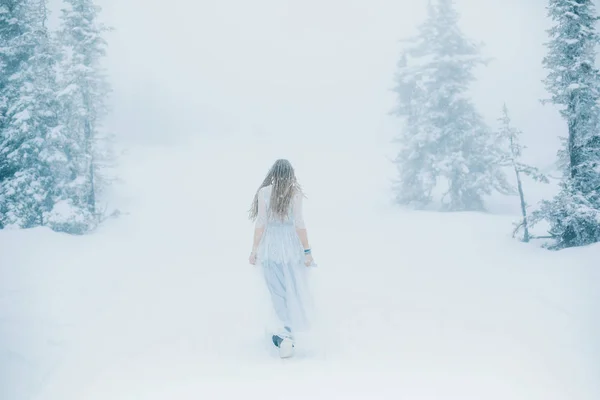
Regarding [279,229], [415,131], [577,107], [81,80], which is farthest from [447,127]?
[81,80]

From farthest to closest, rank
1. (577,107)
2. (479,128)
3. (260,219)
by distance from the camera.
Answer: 1. (479,128)
2. (577,107)
3. (260,219)

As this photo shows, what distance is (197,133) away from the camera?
4675cm

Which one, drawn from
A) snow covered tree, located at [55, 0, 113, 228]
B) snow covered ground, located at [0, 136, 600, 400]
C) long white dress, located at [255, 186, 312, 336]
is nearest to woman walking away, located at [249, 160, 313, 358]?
long white dress, located at [255, 186, 312, 336]

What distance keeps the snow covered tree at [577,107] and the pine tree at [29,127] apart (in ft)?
56.5

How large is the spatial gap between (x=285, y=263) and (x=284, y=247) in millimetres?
217

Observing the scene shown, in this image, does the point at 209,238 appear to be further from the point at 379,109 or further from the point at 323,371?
the point at 379,109

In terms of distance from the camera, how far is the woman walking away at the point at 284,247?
5.16 m

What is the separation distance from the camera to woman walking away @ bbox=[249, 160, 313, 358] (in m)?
5.16

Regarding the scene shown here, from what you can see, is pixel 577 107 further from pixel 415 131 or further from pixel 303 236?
pixel 415 131

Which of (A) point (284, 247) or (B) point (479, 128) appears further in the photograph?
(B) point (479, 128)

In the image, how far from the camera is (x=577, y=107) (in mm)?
9844

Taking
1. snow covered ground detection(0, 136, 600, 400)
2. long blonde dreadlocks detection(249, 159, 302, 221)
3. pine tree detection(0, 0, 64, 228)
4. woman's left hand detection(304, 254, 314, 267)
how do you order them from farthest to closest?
pine tree detection(0, 0, 64, 228) < woman's left hand detection(304, 254, 314, 267) < long blonde dreadlocks detection(249, 159, 302, 221) < snow covered ground detection(0, 136, 600, 400)

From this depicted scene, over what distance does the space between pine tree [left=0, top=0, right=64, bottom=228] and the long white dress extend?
1281 cm

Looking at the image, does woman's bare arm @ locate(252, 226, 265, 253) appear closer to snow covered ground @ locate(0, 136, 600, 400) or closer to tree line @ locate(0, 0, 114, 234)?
snow covered ground @ locate(0, 136, 600, 400)
